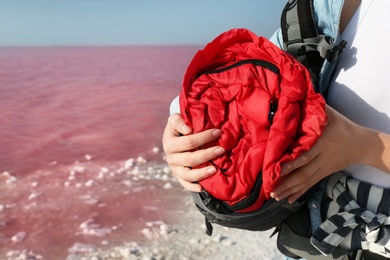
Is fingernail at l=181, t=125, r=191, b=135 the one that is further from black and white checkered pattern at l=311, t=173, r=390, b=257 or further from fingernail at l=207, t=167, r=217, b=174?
black and white checkered pattern at l=311, t=173, r=390, b=257

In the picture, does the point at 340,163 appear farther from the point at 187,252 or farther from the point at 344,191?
the point at 187,252

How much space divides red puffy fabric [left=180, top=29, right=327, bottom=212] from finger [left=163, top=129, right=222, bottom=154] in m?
0.02

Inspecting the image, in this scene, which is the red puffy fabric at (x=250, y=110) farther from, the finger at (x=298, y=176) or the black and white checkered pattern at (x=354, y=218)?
the black and white checkered pattern at (x=354, y=218)

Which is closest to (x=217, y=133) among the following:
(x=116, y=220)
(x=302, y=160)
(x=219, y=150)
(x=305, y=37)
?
(x=219, y=150)

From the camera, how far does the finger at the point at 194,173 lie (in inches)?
36.6

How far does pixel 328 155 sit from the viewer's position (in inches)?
35.0

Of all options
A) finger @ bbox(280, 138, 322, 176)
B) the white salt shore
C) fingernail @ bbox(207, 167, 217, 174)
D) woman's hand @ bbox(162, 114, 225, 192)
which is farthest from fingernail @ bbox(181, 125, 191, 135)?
the white salt shore

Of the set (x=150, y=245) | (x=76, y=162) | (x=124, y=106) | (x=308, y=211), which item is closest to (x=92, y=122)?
(x=124, y=106)

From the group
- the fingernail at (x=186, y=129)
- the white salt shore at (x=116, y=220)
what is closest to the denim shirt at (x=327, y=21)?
the fingernail at (x=186, y=129)

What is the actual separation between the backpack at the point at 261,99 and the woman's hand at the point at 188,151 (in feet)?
0.07

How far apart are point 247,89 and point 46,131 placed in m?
6.44

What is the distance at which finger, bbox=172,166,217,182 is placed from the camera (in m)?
0.93

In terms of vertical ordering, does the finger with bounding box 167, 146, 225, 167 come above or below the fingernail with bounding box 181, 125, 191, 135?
below

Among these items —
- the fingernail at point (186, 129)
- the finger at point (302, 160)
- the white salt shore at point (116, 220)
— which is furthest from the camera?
the white salt shore at point (116, 220)
